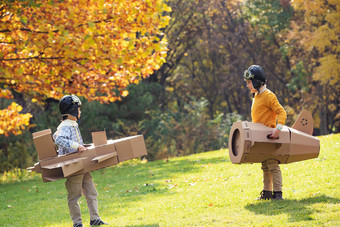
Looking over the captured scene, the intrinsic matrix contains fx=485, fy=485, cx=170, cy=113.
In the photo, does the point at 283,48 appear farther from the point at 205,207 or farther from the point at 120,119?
the point at 205,207

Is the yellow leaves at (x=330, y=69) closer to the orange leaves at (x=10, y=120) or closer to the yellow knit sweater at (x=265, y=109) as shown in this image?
the orange leaves at (x=10, y=120)

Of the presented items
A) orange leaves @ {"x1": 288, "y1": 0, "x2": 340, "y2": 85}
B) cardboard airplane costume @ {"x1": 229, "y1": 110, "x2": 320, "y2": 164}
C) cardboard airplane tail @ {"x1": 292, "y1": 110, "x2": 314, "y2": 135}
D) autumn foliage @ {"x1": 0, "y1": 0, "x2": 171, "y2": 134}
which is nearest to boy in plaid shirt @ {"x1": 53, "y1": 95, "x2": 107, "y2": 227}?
cardboard airplane costume @ {"x1": 229, "y1": 110, "x2": 320, "y2": 164}

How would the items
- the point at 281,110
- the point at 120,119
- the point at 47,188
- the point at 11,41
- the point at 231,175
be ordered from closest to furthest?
the point at 281,110
the point at 231,175
the point at 11,41
the point at 47,188
the point at 120,119

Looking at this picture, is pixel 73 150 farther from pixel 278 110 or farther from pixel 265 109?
pixel 278 110

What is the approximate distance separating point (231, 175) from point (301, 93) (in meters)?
18.4

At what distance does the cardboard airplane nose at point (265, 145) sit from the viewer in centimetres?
668

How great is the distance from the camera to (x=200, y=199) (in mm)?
7977

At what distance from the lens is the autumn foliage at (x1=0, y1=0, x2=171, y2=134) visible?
35.3 ft

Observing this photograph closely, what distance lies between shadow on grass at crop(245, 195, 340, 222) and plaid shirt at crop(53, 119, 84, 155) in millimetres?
2562

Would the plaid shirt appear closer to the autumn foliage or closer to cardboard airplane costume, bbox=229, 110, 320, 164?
cardboard airplane costume, bbox=229, 110, 320, 164

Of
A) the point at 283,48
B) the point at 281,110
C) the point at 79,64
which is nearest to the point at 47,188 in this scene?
the point at 79,64

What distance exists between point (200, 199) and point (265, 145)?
1730 millimetres

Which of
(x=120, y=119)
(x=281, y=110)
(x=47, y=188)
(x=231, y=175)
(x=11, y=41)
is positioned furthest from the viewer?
(x=120, y=119)

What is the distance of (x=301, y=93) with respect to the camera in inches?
1086
